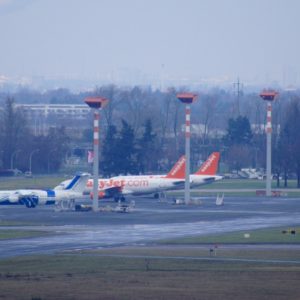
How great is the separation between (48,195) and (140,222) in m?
19.0

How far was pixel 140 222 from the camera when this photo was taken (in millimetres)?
72812

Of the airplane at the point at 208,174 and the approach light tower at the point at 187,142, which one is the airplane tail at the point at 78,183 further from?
the airplane at the point at 208,174

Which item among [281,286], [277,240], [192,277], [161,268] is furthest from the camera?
[277,240]

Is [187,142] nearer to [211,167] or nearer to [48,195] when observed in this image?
[211,167]

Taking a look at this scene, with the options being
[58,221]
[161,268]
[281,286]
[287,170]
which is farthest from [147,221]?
[287,170]

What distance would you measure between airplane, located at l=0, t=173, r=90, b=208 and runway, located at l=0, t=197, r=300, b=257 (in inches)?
54.1

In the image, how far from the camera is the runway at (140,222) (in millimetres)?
57594

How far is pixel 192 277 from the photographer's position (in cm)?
4291

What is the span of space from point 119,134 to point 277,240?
69.5 m

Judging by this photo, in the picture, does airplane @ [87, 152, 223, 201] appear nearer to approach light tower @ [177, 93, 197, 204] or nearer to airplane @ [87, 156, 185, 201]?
airplane @ [87, 156, 185, 201]

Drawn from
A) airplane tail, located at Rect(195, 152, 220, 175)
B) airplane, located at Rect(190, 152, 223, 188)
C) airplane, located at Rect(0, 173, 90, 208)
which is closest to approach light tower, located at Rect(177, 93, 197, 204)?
airplane, located at Rect(190, 152, 223, 188)

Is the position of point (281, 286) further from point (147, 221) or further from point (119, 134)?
point (119, 134)

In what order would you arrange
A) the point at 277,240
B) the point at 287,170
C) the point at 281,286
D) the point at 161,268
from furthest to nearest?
the point at 287,170, the point at 277,240, the point at 161,268, the point at 281,286

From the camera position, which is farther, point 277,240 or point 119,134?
point 119,134
